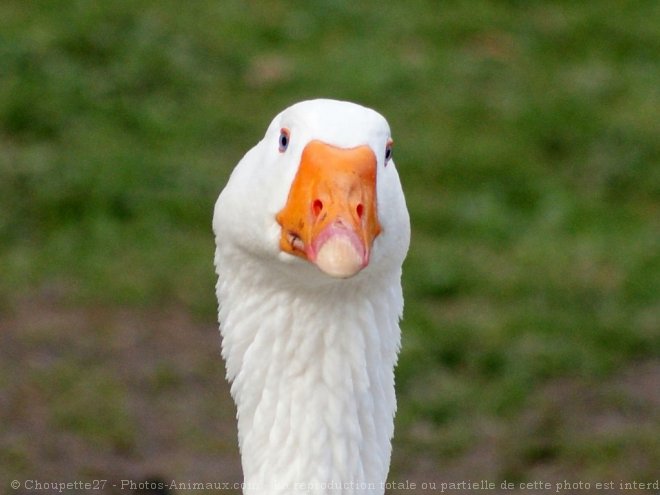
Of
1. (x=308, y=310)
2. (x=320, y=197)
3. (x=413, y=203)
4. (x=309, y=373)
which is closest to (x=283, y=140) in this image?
(x=320, y=197)

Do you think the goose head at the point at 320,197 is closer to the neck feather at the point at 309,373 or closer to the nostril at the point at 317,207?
the nostril at the point at 317,207

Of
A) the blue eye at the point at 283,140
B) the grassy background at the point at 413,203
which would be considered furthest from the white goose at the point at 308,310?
the grassy background at the point at 413,203

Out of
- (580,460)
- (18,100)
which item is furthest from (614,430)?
(18,100)

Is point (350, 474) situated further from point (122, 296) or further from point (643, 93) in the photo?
point (643, 93)

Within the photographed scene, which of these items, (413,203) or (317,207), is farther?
(413,203)

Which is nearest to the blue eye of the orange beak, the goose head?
the goose head

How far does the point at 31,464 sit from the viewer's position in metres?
5.36

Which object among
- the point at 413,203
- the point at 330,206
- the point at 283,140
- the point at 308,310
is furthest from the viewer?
the point at 413,203

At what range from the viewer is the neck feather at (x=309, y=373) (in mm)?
3236

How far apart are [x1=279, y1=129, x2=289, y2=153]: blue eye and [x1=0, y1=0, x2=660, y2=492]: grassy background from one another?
2640 millimetres

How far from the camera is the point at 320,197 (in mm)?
2859

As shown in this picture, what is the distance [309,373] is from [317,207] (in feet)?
1.82

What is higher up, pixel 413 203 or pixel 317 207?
pixel 413 203

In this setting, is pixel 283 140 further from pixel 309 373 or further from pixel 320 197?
pixel 309 373
